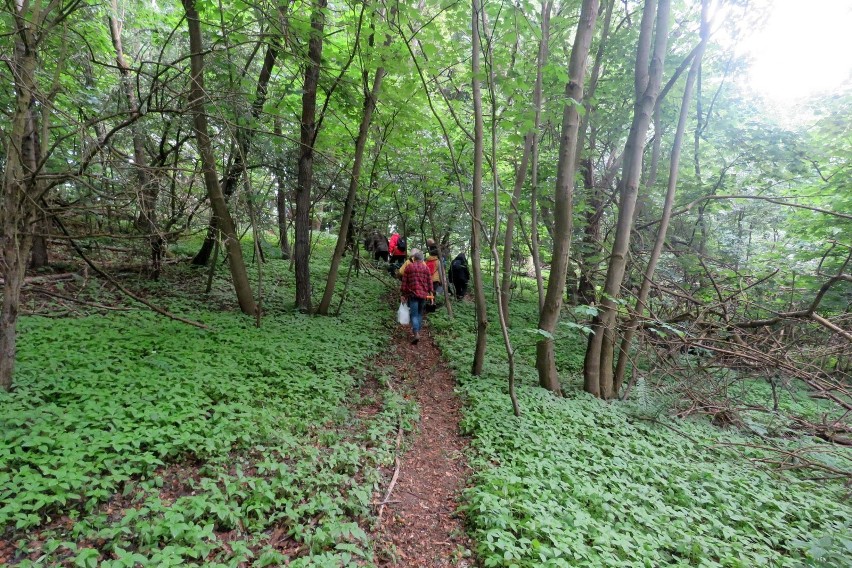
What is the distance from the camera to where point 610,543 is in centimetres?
335

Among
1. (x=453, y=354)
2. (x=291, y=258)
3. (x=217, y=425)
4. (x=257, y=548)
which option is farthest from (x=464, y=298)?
(x=257, y=548)

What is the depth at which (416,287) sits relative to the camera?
8.68m

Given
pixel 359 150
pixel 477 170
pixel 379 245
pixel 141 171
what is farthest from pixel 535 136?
pixel 379 245

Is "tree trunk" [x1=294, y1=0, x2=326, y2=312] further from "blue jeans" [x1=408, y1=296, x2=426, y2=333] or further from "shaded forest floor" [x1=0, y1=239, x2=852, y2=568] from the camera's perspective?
"blue jeans" [x1=408, y1=296, x2=426, y2=333]

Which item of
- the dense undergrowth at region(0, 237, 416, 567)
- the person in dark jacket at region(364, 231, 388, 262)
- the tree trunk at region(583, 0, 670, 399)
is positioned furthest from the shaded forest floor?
the person in dark jacket at region(364, 231, 388, 262)

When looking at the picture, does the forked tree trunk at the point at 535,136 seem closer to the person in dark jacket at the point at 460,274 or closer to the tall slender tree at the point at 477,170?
the tall slender tree at the point at 477,170

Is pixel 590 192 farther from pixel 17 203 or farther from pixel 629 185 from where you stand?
pixel 17 203

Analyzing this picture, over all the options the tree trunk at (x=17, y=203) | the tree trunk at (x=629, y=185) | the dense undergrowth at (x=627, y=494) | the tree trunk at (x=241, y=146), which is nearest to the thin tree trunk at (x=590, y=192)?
the tree trunk at (x=629, y=185)

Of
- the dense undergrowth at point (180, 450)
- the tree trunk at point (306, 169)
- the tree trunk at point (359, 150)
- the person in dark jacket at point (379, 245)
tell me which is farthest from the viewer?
the person in dark jacket at point (379, 245)

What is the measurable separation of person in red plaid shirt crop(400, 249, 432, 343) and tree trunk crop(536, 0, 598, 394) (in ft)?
9.33

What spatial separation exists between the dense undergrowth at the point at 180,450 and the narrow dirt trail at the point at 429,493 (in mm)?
239

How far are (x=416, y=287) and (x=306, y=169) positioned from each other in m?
3.29

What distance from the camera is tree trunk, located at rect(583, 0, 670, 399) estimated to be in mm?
6102

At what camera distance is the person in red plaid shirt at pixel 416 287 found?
343 inches
